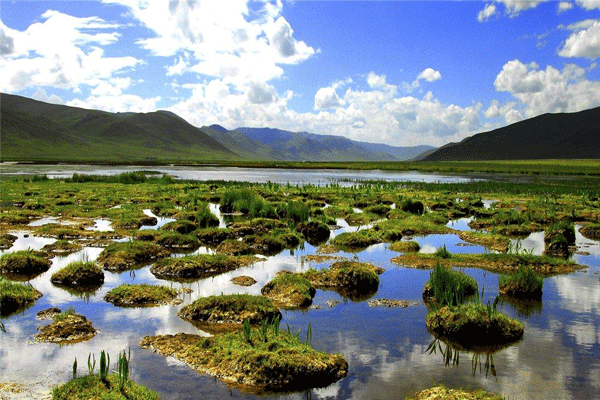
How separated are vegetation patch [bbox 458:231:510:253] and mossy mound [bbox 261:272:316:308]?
38.3 ft

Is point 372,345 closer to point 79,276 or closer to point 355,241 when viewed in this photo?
point 79,276

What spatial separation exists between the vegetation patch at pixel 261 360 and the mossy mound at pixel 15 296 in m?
5.19

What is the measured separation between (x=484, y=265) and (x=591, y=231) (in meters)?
12.6

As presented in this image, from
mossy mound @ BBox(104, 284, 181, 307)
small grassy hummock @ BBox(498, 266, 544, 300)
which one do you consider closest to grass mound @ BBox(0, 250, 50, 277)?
mossy mound @ BBox(104, 284, 181, 307)

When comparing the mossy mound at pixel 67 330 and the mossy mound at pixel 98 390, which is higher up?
the mossy mound at pixel 98 390

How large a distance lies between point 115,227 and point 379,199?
23.5 meters

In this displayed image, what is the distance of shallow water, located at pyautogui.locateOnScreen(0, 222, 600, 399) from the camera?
31.4ft

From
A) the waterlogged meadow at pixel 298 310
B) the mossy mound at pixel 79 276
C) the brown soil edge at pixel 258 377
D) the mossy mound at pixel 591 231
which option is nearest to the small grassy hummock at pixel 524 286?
the waterlogged meadow at pixel 298 310

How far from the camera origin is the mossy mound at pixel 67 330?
11570 millimetres

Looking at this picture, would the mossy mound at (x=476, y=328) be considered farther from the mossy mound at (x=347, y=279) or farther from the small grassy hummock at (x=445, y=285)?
the mossy mound at (x=347, y=279)

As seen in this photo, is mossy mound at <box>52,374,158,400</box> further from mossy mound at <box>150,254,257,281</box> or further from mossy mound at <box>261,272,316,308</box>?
mossy mound at <box>150,254,257,281</box>

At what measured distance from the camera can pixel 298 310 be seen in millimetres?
14039

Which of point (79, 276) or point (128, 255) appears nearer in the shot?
point (79, 276)

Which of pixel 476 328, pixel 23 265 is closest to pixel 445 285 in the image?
pixel 476 328
